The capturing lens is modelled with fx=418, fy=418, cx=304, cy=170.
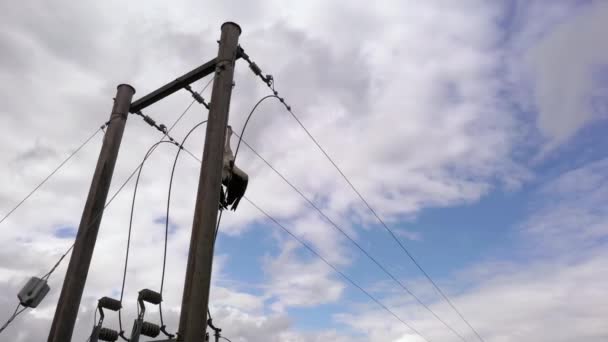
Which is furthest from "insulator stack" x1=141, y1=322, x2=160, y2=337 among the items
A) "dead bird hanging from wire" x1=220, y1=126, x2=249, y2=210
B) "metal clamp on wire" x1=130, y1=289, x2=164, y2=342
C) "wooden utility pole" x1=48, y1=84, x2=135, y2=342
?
"dead bird hanging from wire" x1=220, y1=126, x2=249, y2=210

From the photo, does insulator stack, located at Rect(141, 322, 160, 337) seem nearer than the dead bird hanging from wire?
Yes

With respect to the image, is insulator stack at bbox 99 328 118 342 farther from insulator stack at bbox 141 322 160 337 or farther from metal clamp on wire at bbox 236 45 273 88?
metal clamp on wire at bbox 236 45 273 88

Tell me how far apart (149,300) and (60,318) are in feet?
4.45

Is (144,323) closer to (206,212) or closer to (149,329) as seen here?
(149,329)

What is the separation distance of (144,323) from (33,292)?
2.34 meters

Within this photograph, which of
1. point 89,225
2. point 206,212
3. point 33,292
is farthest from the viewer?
point 89,225

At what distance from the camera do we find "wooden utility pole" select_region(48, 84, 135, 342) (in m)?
5.19

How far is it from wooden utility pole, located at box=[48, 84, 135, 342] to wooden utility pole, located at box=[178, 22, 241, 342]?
2099 mm

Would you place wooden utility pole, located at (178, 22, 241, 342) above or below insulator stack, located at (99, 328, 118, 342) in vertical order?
above

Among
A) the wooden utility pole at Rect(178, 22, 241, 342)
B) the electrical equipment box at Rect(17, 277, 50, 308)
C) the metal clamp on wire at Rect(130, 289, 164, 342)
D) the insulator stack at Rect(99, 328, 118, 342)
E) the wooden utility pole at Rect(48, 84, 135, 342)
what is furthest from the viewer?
the electrical equipment box at Rect(17, 277, 50, 308)

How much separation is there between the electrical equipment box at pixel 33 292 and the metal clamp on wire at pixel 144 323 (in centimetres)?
209

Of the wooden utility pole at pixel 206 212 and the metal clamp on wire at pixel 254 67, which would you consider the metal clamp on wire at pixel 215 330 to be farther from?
the metal clamp on wire at pixel 254 67

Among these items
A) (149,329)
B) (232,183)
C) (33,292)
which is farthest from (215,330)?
(33,292)

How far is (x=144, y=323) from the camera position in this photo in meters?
4.46
